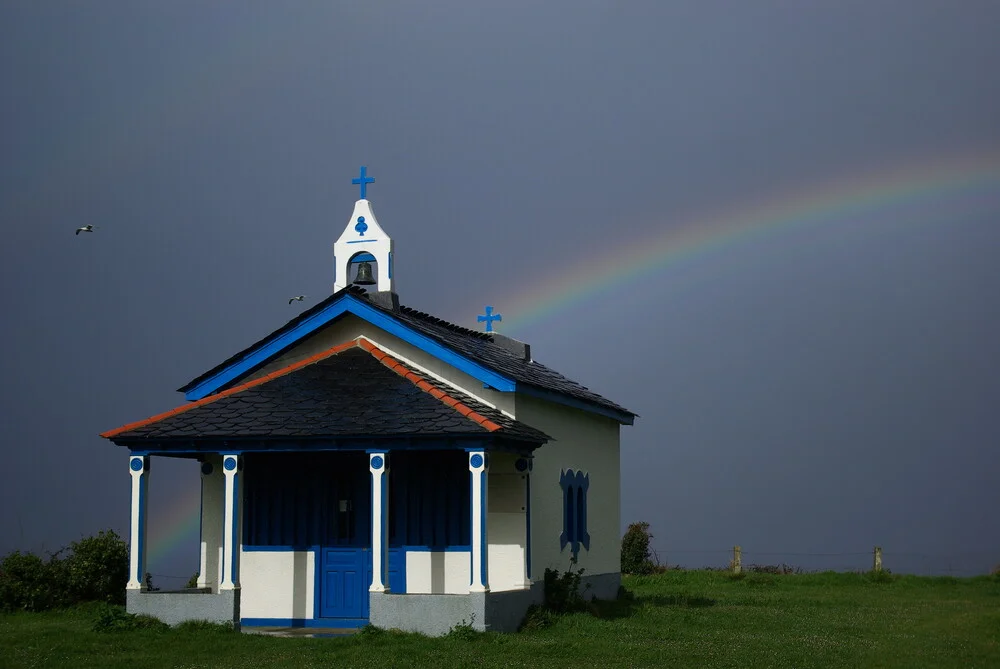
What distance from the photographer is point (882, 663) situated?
690 inches

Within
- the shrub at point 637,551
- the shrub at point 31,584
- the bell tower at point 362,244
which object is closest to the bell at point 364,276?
the bell tower at point 362,244

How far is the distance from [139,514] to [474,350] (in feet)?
23.3

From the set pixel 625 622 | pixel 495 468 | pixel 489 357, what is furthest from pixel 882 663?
pixel 489 357

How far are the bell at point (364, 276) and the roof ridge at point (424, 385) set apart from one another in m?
2.09

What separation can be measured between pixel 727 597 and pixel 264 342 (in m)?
14.2

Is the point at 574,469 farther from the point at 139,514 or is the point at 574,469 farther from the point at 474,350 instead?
the point at 139,514

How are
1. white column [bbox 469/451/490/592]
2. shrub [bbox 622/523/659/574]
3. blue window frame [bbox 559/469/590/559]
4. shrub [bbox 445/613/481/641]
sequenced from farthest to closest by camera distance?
1. shrub [bbox 622/523/659/574]
2. blue window frame [bbox 559/469/590/559]
3. white column [bbox 469/451/490/592]
4. shrub [bbox 445/613/481/641]

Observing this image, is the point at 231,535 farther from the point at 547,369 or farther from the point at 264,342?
the point at 547,369

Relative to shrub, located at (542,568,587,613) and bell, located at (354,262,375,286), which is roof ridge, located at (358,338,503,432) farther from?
shrub, located at (542,568,587,613)

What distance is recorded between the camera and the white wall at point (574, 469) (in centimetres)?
2320

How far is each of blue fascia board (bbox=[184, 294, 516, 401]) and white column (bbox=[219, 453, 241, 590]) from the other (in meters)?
3.42

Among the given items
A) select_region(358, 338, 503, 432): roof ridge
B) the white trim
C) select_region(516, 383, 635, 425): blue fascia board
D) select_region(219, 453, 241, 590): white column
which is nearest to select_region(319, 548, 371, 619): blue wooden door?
select_region(219, 453, 241, 590): white column

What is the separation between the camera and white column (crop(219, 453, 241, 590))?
20344mm

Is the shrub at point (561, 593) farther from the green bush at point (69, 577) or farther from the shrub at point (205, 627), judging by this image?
the green bush at point (69, 577)
